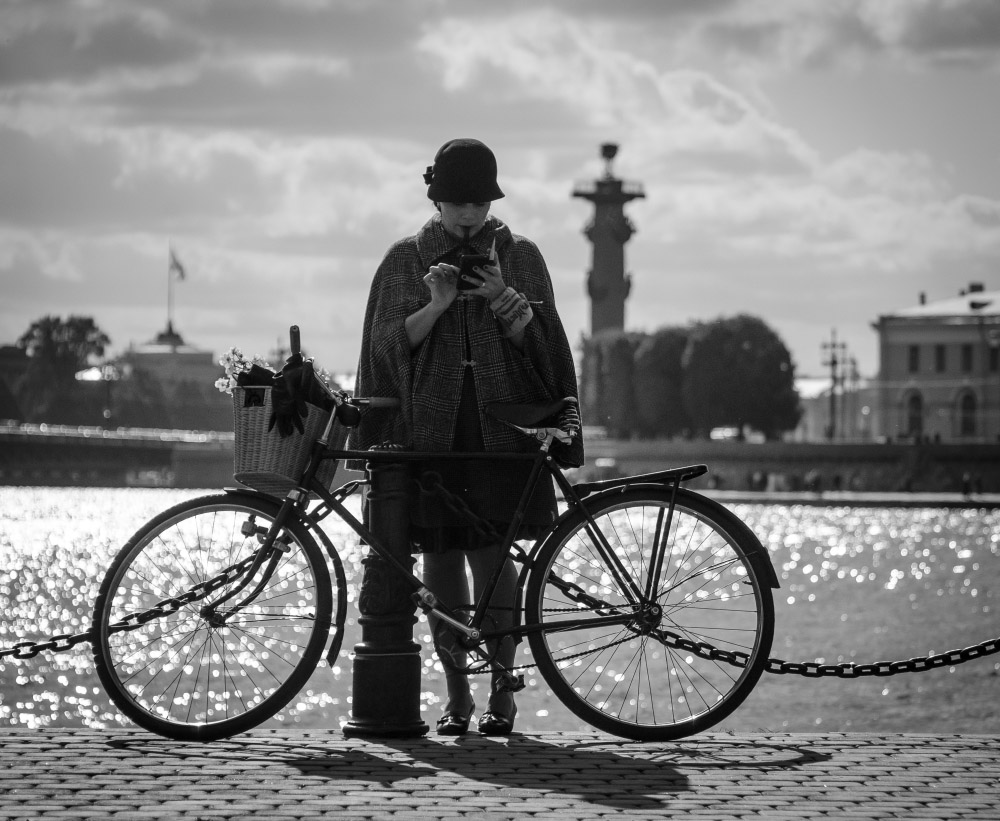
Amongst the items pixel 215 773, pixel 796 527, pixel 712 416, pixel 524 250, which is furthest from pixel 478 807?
pixel 712 416

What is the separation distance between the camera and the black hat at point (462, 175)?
547cm

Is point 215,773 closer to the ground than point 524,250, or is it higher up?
closer to the ground

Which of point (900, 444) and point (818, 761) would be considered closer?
point (818, 761)

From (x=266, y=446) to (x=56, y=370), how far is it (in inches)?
4275

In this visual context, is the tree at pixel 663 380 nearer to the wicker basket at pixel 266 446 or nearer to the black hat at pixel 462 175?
the black hat at pixel 462 175

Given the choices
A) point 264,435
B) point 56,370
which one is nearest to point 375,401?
point 264,435

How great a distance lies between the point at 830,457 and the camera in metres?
80.2

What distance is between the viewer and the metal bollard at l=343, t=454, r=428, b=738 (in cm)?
537

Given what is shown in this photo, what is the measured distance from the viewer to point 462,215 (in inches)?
218

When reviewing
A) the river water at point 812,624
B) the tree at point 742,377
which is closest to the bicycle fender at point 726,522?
the river water at point 812,624

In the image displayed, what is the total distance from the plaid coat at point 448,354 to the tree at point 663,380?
82733 millimetres

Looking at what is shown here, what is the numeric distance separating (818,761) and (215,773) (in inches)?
68.5

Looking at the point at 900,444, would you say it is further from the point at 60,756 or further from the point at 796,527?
the point at 60,756

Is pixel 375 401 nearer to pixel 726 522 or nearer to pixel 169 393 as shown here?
pixel 726 522
